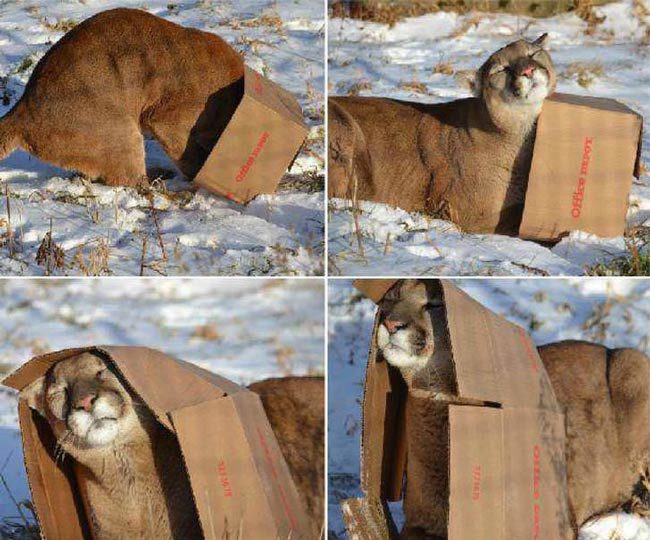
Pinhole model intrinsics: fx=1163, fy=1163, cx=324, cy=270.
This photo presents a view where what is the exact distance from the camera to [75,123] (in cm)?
675

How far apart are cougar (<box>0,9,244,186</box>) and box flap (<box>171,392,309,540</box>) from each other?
227cm

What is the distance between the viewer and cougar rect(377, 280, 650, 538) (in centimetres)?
519

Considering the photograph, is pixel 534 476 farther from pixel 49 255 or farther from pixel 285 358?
pixel 285 358

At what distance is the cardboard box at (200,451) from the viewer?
480 cm

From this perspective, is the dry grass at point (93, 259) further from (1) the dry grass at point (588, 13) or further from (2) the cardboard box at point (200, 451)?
(1) the dry grass at point (588, 13)

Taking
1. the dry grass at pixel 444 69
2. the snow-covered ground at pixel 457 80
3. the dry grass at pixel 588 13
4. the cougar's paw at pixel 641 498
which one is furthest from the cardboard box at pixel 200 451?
the dry grass at pixel 588 13

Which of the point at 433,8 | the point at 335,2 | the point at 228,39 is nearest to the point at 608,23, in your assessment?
the point at 433,8

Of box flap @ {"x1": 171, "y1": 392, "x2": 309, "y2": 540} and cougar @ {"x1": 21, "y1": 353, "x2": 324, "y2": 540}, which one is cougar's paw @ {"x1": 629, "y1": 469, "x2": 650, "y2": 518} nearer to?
box flap @ {"x1": 171, "y1": 392, "x2": 309, "y2": 540}

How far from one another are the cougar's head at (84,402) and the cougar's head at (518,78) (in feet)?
9.54

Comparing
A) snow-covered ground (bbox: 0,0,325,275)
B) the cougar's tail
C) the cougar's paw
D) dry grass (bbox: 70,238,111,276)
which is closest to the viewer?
the cougar's paw

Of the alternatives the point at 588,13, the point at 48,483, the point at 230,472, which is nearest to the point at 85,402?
the point at 48,483

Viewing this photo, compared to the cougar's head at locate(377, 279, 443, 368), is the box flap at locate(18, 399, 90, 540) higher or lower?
lower

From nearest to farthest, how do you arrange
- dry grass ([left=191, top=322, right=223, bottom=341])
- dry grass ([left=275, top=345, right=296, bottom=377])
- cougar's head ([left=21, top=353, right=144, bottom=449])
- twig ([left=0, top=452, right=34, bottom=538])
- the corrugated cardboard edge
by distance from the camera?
cougar's head ([left=21, top=353, right=144, bottom=449]), the corrugated cardboard edge, twig ([left=0, top=452, right=34, bottom=538]), dry grass ([left=275, top=345, right=296, bottom=377]), dry grass ([left=191, top=322, right=223, bottom=341])

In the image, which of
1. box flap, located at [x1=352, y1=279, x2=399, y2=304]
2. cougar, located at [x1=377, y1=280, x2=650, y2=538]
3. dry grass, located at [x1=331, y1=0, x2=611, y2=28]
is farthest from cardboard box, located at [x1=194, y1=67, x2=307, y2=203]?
dry grass, located at [x1=331, y1=0, x2=611, y2=28]
